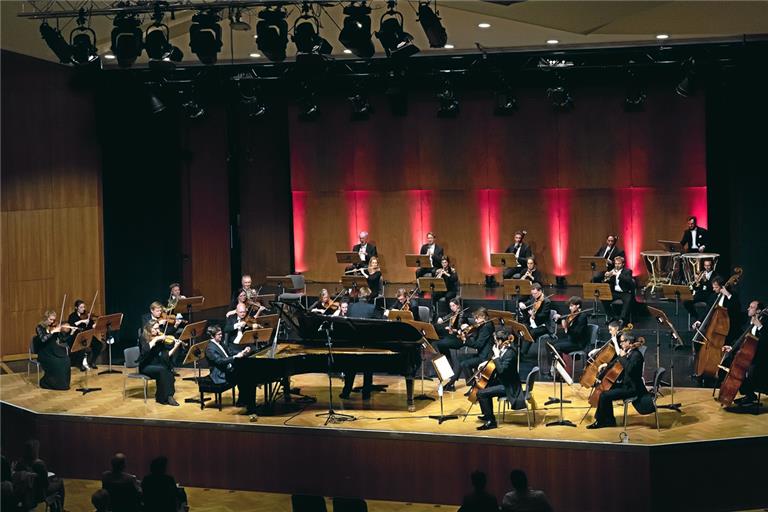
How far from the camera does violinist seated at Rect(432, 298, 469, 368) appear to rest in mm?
12883

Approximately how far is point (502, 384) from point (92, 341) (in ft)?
19.7

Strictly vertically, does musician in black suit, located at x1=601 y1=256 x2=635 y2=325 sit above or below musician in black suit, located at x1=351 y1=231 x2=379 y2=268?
below

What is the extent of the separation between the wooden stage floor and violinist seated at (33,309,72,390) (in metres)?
0.16

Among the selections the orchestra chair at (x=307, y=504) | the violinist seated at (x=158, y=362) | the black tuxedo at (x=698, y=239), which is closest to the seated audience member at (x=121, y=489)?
the orchestra chair at (x=307, y=504)

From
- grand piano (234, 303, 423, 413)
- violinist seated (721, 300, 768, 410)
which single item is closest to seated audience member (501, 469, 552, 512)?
grand piano (234, 303, 423, 413)

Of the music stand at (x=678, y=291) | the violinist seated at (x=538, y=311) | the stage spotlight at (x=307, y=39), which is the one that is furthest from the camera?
the music stand at (x=678, y=291)

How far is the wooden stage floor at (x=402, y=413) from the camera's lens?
1096 centimetres

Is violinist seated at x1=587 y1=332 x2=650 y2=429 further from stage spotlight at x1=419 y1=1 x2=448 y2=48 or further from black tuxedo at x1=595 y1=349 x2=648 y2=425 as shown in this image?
stage spotlight at x1=419 y1=1 x2=448 y2=48

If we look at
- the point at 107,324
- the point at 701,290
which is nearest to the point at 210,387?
the point at 107,324

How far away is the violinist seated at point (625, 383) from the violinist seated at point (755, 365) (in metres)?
1.35

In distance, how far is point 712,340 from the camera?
12.2 m

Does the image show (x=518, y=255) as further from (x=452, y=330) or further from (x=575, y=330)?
(x=452, y=330)

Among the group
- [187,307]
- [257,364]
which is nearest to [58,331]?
[187,307]

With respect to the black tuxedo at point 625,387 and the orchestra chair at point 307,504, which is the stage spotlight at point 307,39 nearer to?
the black tuxedo at point 625,387
